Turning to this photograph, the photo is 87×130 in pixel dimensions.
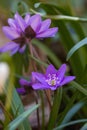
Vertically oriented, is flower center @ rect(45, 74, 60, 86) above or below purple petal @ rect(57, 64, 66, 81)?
below

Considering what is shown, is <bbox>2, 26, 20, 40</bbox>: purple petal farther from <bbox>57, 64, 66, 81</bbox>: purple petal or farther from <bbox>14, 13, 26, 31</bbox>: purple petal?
<bbox>57, 64, 66, 81</bbox>: purple petal

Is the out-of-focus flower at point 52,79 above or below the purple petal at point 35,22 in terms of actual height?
below

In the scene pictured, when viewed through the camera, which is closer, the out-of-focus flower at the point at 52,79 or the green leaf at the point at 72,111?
the out-of-focus flower at the point at 52,79

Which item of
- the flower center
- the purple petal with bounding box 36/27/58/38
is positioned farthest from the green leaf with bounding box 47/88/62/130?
the purple petal with bounding box 36/27/58/38

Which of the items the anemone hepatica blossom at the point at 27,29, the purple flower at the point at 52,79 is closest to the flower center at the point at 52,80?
the purple flower at the point at 52,79

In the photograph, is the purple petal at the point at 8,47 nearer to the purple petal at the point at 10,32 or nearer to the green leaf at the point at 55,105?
the purple petal at the point at 10,32

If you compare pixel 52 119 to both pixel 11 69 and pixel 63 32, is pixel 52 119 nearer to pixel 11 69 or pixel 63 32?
pixel 11 69

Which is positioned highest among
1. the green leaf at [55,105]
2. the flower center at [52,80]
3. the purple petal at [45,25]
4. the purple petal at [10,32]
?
the purple petal at [10,32]

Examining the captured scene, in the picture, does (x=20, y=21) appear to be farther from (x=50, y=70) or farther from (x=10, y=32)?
(x=50, y=70)

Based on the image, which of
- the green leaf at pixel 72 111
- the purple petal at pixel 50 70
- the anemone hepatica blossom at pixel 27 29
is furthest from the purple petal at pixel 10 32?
the green leaf at pixel 72 111
